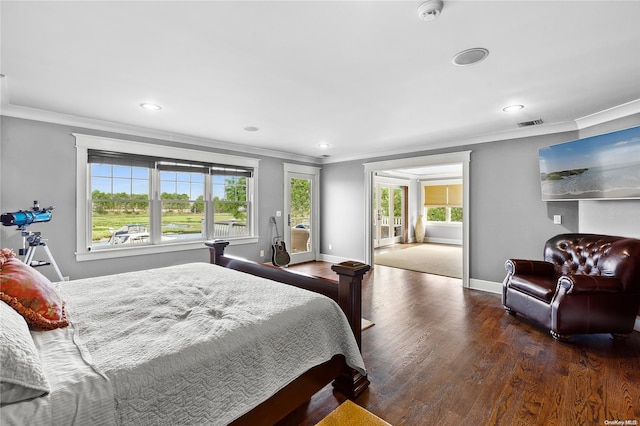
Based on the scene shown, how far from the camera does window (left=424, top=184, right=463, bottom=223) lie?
9.46 metres

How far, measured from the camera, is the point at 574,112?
3447 millimetres

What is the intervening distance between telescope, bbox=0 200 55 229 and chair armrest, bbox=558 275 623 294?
5.30 meters

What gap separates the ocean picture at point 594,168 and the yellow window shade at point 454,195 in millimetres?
5557

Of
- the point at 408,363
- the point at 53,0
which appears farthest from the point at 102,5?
the point at 408,363

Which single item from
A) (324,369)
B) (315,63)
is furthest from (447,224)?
(324,369)

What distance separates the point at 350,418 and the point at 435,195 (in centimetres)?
963

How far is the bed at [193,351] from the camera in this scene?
3.40 feet

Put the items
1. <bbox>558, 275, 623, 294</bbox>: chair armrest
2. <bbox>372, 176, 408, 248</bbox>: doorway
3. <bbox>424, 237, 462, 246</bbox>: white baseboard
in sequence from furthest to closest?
1. <bbox>424, 237, 462, 246</bbox>: white baseboard
2. <bbox>372, 176, 408, 248</bbox>: doorway
3. <bbox>558, 275, 623, 294</bbox>: chair armrest

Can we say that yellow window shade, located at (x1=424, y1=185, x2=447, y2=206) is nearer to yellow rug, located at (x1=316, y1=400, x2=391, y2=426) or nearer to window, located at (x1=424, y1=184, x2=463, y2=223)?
window, located at (x1=424, y1=184, x2=463, y2=223)

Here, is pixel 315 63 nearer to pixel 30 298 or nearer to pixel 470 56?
pixel 470 56

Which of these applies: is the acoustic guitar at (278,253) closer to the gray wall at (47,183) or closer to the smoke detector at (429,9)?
the gray wall at (47,183)

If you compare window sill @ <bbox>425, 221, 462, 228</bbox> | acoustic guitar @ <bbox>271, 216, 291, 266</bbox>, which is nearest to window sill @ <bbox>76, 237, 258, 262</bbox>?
acoustic guitar @ <bbox>271, 216, 291, 266</bbox>

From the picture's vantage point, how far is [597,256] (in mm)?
3111

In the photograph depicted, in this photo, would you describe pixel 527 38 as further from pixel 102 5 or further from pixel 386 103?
pixel 102 5
